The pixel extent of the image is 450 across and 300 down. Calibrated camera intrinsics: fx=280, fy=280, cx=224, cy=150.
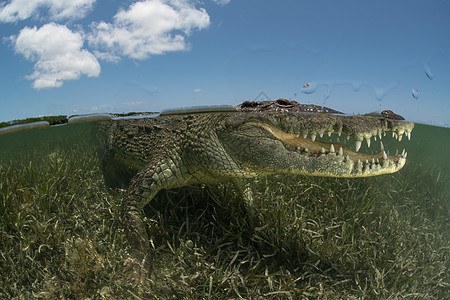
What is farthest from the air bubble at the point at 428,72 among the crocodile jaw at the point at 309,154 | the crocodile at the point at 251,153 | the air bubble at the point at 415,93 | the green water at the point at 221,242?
the crocodile jaw at the point at 309,154

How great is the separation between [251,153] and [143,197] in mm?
1140

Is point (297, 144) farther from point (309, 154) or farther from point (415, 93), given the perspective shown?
point (415, 93)

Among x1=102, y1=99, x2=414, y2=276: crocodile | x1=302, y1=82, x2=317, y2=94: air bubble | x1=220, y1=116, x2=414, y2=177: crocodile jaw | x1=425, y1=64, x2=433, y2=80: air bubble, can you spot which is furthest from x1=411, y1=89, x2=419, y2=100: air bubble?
x1=220, y1=116, x2=414, y2=177: crocodile jaw

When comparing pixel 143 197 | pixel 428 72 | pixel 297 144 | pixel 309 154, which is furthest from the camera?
pixel 428 72

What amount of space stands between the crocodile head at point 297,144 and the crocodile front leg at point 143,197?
1.92ft

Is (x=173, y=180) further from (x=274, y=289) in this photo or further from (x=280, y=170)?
(x=274, y=289)

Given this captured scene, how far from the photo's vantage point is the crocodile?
2.56 m

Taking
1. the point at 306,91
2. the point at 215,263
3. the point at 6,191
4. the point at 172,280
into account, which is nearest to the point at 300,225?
the point at 215,263

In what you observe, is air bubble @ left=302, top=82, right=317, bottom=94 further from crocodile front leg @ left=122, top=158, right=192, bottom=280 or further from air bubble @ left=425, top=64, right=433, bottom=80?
crocodile front leg @ left=122, top=158, right=192, bottom=280

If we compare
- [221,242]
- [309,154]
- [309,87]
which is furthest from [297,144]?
[309,87]

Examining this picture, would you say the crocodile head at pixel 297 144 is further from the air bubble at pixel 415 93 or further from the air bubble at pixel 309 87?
the air bubble at pixel 415 93

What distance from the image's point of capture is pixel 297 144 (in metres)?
2.86

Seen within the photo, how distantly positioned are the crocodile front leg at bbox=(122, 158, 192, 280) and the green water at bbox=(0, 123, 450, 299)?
130mm

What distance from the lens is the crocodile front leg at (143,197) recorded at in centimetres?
261
